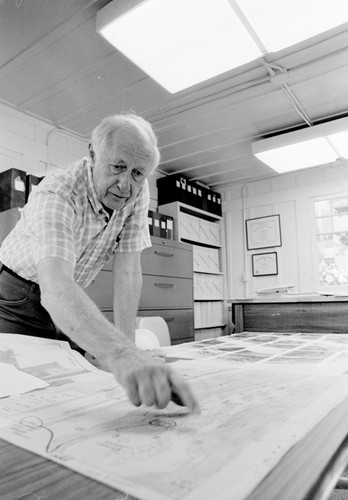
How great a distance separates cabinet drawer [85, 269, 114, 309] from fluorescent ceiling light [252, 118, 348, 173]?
1.83 meters

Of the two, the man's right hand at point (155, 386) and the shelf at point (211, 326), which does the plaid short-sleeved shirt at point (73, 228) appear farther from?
the shelf at point (211, 326)

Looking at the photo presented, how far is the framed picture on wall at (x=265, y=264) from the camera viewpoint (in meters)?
4.50

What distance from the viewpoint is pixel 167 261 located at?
3186 mm

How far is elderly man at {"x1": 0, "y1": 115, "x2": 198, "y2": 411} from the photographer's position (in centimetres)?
64

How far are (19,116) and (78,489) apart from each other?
10.5ft

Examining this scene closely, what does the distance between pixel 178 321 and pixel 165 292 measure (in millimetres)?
296

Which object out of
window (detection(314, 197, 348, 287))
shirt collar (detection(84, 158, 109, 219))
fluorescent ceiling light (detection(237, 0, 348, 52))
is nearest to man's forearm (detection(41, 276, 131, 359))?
shirt collar (detection(84, 158, 109, 219))

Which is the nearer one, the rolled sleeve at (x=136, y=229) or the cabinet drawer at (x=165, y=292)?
the rolled sleeve at (x=136, y=229)

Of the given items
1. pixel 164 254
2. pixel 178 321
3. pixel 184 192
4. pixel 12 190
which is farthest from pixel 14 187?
pixel 184 192

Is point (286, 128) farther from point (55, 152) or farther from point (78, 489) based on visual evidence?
point (78, 489)

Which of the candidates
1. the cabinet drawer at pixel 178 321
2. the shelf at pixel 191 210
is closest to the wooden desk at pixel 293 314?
the cabinet drawer at pixel 178 321

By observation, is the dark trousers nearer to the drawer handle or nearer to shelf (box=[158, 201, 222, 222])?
the drawer handle

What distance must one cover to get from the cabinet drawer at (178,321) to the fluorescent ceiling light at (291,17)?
197 centimetres

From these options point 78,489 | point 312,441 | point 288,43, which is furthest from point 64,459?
point 288,43
